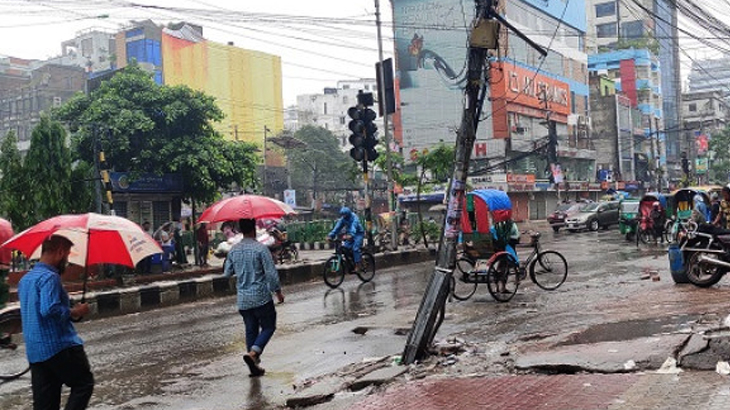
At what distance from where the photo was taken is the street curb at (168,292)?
13.6 meters

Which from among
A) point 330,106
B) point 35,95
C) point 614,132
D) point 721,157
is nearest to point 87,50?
point 35,95

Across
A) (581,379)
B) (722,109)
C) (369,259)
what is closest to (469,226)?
(369,259)

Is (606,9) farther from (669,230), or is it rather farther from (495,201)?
(495,201)

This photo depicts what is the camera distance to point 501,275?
38.5 feet

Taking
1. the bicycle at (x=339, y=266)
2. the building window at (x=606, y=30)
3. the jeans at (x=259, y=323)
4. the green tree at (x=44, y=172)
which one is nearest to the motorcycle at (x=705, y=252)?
the bicycle at (x=339, y=266)

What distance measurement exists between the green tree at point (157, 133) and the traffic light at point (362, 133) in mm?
7405

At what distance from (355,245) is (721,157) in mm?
65223

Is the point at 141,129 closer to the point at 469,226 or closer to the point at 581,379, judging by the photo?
the point at 469,226

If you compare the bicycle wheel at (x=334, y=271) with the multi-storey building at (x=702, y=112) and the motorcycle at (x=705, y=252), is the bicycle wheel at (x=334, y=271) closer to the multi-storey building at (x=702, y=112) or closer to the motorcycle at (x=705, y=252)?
the motorcycle at (x=705, y=252)

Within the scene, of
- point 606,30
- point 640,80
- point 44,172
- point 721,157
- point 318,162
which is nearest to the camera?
point 44,172

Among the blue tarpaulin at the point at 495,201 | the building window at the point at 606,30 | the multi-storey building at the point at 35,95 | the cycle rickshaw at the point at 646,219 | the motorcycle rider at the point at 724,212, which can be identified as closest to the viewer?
the blue tarpaulin at the point at 495,201

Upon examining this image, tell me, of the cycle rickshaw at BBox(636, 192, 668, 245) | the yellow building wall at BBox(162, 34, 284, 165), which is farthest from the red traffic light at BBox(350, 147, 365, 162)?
the yellow building wall at BBox(162, 34, 284, 165)

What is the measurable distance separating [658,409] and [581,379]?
41.7 inches

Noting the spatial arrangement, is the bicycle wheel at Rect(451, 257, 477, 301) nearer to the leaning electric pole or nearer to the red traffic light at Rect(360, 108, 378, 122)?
the leaning electric pole
